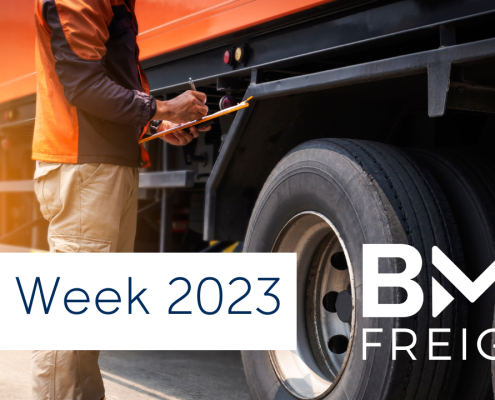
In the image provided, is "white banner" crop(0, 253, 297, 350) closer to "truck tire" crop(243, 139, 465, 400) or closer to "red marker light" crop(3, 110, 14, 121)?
"truck tire" crop(243, 139, 465, 400)

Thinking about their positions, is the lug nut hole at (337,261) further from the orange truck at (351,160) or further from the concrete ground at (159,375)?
the concrete ground at (159,375)

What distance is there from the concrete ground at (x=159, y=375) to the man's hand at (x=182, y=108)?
147 centimetres

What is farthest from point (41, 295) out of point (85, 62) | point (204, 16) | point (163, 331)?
point (204, 16)

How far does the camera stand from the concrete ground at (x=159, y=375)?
10.6 feet

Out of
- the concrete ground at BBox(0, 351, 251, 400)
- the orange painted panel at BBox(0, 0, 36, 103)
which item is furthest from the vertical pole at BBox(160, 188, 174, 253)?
Answer: the orange painted panel at BBox(0, 0, 36, 103)

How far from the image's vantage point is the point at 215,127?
3656 mm

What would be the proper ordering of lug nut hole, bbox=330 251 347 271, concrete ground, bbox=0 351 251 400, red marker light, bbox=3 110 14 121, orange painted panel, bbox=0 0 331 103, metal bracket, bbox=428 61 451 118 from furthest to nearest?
red marker light, bbox=3 110 14 121 → concrete ground, bbox=0 351 251 400 → lug nut hole, bbox=330 251 347 271 → orange painted panel, bbox=0 0 331 103 → metal bracket, bbox=428 61 451 118

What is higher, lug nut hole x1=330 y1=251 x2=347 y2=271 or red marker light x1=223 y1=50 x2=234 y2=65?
red marker light x1=223 y1=50 x2=234 y2=65

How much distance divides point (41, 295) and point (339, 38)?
148 centimetres

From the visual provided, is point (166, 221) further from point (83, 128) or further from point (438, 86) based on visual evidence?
point (438, 86)

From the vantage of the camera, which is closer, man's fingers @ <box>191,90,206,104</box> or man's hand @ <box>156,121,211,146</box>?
man's fingers @ <box>191,90,206,104</box>

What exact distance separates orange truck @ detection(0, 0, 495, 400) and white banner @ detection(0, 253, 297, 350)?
110 mm

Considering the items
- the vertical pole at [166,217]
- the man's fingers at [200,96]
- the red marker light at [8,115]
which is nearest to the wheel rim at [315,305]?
the man's fingers at [200,96]

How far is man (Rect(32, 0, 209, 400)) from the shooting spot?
7.13 ft
